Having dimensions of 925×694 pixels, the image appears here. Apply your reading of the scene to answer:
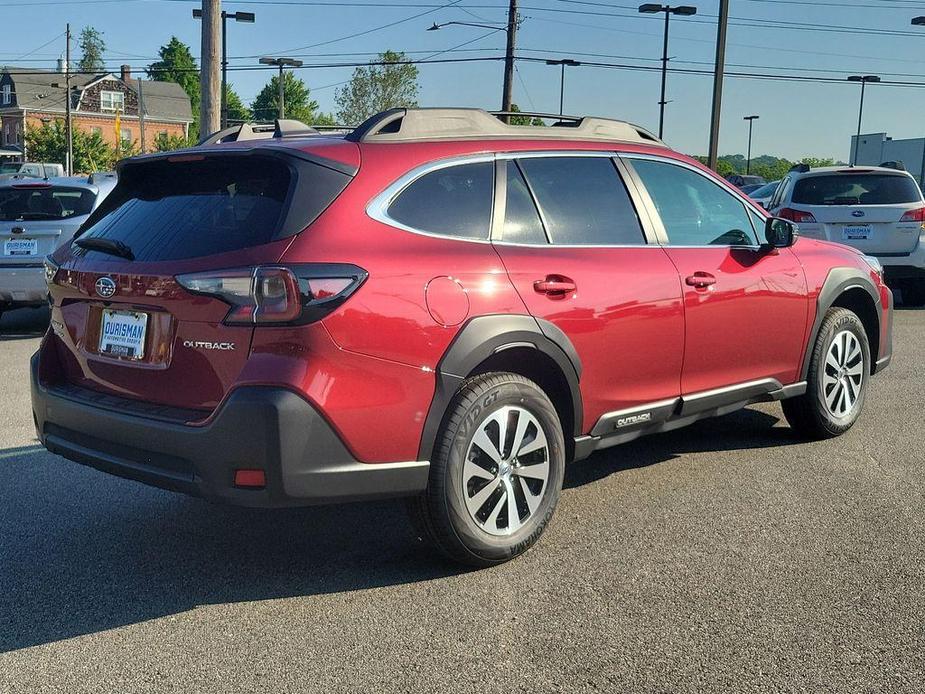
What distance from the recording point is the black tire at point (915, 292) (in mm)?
13062

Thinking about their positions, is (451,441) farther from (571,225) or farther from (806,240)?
(806,240)

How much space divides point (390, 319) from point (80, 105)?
312ft

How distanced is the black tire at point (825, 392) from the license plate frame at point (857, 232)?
20.9 feet

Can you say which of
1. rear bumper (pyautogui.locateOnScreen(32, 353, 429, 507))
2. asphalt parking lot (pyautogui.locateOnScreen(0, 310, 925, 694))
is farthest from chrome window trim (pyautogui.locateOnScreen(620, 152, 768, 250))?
rear bumper (pyautogui.locateOnScreen(32, 353, 429, 507))

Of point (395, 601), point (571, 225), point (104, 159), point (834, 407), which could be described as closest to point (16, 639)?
point (395, 601)

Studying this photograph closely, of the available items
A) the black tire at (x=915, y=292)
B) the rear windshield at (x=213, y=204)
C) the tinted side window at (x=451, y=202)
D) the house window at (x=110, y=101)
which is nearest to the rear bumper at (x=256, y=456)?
the rear windshield at (x=213, y=204)

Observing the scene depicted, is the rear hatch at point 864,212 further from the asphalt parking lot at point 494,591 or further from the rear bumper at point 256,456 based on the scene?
the rear bumper at point 256,456

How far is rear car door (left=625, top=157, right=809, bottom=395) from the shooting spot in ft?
16.3

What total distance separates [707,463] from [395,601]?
2.48 meters

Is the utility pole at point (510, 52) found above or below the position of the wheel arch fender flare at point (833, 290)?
above

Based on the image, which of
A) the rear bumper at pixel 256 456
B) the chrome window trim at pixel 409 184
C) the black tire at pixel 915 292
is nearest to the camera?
the rear bumper at pixel 256 456

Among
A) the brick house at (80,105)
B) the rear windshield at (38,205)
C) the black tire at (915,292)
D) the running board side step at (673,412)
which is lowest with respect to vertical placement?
the black tire at (915,292)

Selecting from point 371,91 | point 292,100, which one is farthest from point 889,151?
point 292,100

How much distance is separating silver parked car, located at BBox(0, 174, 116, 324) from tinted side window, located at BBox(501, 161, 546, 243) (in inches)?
270
